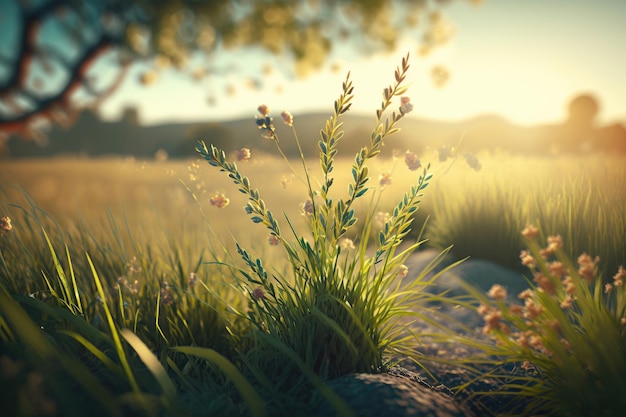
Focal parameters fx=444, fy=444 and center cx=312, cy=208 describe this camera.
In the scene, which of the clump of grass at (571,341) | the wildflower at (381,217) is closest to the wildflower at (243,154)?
the wildflower at (381,217)

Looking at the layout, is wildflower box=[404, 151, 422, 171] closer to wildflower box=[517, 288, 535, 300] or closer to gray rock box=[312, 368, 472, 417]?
wildflower box=[517, 288, 535, 300]

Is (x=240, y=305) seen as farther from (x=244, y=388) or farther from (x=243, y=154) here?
(x=244, y=388)

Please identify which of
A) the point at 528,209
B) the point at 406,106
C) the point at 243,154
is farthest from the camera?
the point at 528,209

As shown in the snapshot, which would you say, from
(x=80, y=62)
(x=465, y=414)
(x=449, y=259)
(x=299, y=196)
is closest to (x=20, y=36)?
(x=80, y=62)

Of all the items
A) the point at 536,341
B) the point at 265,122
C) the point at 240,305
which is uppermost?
the point at 265,122

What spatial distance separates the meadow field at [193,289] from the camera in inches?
49.7

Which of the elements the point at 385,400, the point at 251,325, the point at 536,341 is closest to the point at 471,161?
the point at 536,341

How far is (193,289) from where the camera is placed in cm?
232

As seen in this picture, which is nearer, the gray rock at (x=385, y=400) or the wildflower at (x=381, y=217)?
the gray rock at (x=385, y=400)

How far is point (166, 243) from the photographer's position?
2740 mm

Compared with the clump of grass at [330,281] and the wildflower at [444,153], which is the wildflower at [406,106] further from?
the wildflower at [444,153]

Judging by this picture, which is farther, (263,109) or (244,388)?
(263,109)

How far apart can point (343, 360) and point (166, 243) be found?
1.49 meters

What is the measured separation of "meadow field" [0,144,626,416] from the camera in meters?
1.26
